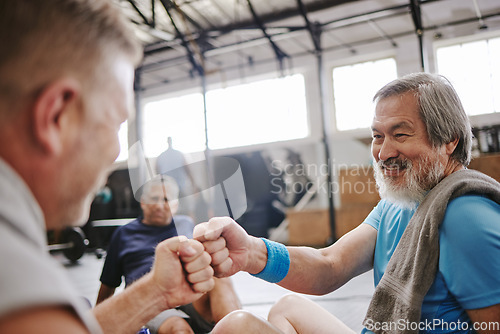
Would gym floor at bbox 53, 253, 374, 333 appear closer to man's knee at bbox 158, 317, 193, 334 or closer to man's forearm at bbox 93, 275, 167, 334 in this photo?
man's knee at bbox 158, 317, 193, 334

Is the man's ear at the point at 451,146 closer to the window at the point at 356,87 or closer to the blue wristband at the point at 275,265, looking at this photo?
the blue wristband at the point at 275,265

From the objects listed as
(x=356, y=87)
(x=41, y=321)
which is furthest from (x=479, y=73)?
(x=41, y=321)

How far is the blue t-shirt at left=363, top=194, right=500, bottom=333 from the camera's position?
90 centimetres

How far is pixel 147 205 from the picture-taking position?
8.00 ft

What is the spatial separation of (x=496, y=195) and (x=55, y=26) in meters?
1.04

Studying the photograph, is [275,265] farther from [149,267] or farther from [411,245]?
[149,267]

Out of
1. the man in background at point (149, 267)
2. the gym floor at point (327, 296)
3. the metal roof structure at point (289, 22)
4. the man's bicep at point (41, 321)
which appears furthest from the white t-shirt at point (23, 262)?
the metal roof structure at point (289, 22)

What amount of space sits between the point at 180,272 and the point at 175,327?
1.20 meters

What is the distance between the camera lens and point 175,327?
207cm

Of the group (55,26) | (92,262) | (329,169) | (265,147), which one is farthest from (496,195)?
(265,147)

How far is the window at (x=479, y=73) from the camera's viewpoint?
21.7ft

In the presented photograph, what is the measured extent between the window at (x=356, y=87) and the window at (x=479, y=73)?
1.12 metres

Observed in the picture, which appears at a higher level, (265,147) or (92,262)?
(265,147)

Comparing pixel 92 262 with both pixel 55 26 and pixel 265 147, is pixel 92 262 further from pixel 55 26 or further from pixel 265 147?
pixel 55 26
